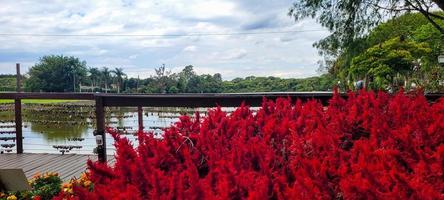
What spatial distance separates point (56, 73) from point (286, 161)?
69.4 metres

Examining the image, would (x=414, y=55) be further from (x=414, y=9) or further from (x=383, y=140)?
(x=383, y=140)

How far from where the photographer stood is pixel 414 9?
1109cm

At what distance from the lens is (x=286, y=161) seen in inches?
57.2

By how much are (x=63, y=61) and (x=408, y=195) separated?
71461mm

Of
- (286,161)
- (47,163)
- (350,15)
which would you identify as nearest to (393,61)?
(350,15)

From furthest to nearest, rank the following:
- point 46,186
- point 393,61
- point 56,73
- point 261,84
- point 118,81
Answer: point 56,73 → point 118,81 → point 261,84 → point 393,61 → point 46,186

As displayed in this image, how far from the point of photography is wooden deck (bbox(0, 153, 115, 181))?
7.04 meters

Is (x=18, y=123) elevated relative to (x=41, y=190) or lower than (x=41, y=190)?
elevated

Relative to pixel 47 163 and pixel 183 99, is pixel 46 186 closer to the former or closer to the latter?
pixel 183 99

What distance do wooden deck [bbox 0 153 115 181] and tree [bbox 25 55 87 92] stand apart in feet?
184

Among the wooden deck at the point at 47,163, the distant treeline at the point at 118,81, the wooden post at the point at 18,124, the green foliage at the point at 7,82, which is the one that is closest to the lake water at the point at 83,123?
the wooden post at the point at 18,124

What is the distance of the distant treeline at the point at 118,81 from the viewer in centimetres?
3891

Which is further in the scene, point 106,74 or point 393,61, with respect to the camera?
point 106,74

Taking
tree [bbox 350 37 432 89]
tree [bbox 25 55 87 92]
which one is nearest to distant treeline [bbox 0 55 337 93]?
tree [bbox 25 55 87 92]
